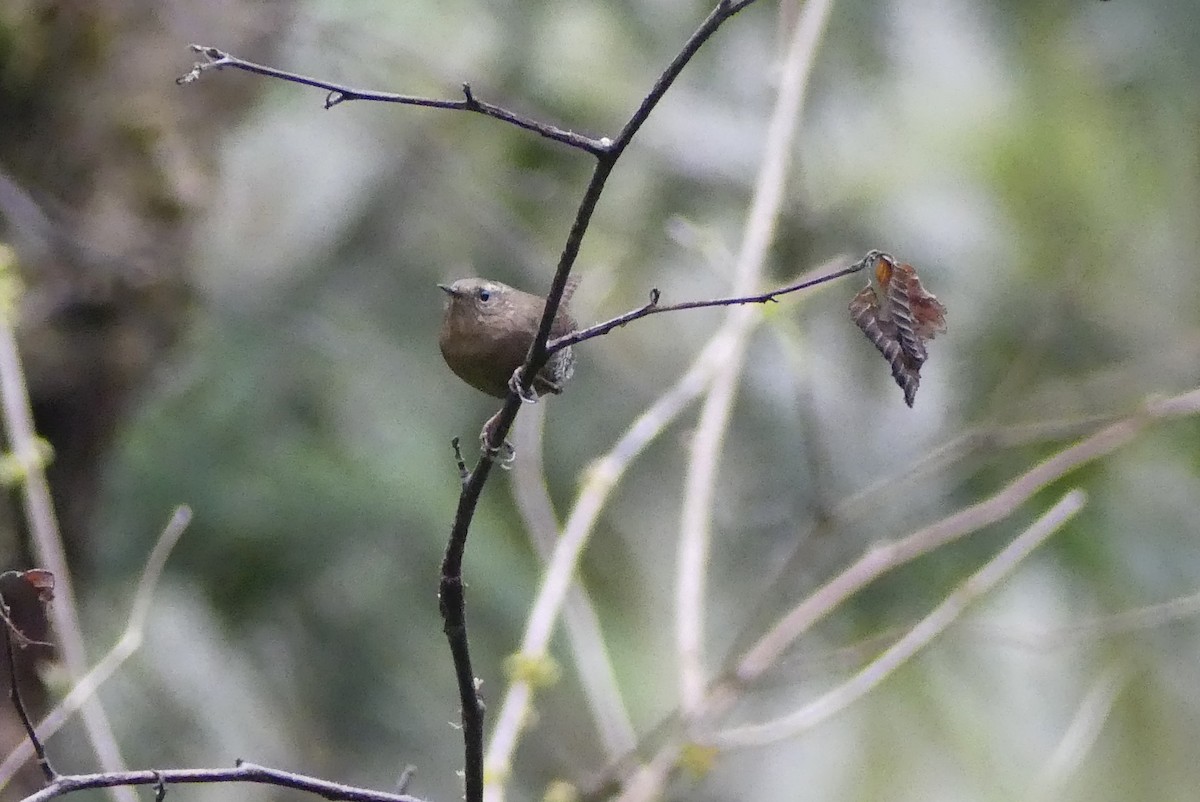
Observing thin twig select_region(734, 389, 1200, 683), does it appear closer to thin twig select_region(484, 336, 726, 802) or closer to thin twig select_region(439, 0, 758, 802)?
thin twig select_region(484, 336, 726, 802)

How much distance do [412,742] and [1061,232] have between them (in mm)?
2565

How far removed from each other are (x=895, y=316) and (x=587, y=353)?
11.8ft

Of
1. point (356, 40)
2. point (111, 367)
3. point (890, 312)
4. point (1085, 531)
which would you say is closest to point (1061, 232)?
point (1085, 531)

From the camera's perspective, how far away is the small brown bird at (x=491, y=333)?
1.60 metres

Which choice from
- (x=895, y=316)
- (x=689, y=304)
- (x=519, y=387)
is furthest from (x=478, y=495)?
(x=895, y=316)

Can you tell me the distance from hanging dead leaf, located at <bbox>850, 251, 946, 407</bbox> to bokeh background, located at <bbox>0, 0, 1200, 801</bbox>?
2096 mm

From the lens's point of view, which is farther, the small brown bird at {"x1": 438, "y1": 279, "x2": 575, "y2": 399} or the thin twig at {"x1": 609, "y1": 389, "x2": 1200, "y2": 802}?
the thin twig at {"x1": 609, "y1": 389, "x2": 1200, "y2": 802}

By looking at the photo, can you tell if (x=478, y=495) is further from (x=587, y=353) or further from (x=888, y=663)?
(x=587, y=353)

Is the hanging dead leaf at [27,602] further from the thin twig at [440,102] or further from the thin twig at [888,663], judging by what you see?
the thin twig at [888,663]

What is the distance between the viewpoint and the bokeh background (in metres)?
3.80

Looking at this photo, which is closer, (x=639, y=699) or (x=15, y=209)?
(x=15, y=209)

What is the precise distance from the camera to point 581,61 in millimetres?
5004

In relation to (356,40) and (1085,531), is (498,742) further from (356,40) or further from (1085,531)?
(356,40)

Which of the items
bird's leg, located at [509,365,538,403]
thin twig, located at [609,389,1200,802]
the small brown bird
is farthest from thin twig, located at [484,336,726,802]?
bird's leg, located at [509,365,538,403]
